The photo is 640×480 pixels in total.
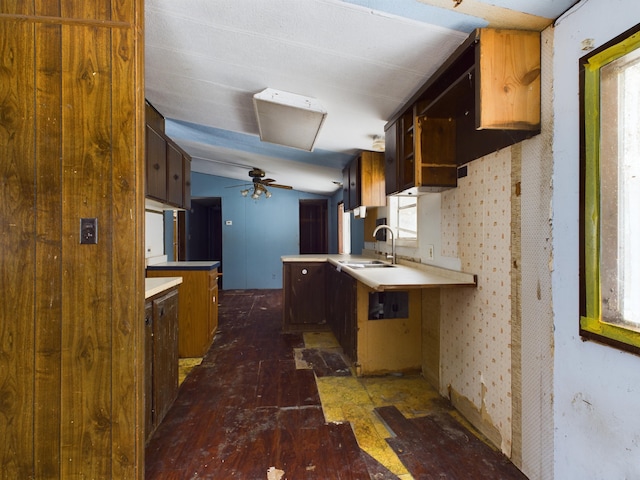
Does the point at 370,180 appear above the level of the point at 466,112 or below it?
below

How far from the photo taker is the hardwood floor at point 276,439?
5.21 ft

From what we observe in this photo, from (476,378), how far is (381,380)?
2.79ft

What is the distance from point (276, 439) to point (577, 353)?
1535mm

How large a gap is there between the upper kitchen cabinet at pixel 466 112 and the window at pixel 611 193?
0.86 ft

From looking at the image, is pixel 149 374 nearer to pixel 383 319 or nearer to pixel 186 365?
pixel 186 365

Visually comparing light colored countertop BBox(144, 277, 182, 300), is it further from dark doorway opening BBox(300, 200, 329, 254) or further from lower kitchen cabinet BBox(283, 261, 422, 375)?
dark doorway opening BBox(300, 200, 329, 254)

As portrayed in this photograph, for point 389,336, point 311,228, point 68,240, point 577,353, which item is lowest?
point 389,336

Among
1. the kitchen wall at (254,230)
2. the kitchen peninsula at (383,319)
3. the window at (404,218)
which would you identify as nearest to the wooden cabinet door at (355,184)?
the window at (404,218)

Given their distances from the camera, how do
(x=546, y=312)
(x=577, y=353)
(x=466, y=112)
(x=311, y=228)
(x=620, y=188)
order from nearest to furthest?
(x=620, y=188), (x=577, y=353), (x=546, y=312), (x=466, y=112), (x=311, y=228)

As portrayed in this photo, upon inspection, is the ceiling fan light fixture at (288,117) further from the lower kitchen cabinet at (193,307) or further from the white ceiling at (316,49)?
the lower kitchen cabinet at (193,307)

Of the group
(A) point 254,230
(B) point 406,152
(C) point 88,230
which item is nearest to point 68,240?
(C) point 88,230

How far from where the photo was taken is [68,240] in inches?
52.9

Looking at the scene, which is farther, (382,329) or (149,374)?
(382,329)

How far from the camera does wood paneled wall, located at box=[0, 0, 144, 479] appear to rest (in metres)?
1.32
